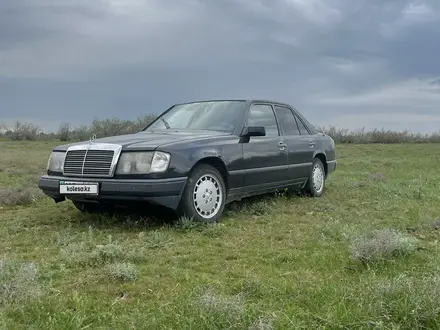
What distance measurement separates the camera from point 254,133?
20.0 feet

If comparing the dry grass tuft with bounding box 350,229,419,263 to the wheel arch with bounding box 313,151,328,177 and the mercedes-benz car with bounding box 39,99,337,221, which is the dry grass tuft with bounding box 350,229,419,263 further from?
the wheel arch with bounding box 313,151,328,177

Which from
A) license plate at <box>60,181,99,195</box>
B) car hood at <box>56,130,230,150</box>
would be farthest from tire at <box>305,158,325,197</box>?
license plate at <box>60,181,99,195</box>

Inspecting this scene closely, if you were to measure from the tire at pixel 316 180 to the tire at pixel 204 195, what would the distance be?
2567 millimetres

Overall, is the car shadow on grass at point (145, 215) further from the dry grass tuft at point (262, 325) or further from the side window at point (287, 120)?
the dry grass tuft at point (262, 325)

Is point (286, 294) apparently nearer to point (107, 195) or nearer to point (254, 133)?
point (107, 195)

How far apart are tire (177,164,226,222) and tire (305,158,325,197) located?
2.57m

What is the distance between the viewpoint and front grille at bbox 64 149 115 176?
5125 mm

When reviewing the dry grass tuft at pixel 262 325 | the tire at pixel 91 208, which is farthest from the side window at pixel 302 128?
the dry grass tuft at pixel 262 325

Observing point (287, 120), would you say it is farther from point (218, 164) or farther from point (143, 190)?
point (143, 190)

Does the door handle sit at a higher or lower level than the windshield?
lower

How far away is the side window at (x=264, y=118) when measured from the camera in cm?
661

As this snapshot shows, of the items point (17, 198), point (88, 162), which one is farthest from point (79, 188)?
point (17, 198)

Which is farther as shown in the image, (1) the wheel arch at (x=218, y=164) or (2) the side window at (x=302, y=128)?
(2) the side window at (x=302, y=128)

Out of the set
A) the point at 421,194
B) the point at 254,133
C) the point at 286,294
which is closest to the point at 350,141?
the point at 421,194
